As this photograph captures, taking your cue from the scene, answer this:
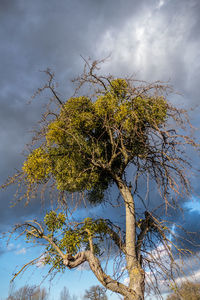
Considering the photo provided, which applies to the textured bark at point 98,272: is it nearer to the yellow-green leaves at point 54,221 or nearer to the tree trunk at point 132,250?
the tree trunk at point 132,250

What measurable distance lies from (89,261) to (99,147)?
9.19 feet

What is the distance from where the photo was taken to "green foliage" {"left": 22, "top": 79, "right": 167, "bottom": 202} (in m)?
6.09

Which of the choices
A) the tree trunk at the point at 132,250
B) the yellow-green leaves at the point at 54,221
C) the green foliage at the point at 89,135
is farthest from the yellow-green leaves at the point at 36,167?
the tree trunk at the point at 132,250

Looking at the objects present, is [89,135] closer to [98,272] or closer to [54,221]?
[54,221]

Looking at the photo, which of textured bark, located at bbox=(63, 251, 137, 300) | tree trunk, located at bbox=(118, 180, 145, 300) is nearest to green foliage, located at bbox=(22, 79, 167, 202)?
tree trunk, located at bbox=(118, 180, 145, 300)

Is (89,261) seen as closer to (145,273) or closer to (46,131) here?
(145,273)

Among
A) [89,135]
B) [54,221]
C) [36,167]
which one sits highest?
[89,135]

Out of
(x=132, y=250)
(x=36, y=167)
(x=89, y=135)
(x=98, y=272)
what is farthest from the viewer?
(x=89, y=135)

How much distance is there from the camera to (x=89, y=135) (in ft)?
21.5

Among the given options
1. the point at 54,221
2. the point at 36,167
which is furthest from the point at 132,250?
the point at 36,167

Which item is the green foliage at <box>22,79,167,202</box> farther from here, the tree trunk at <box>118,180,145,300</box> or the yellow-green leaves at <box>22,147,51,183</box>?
the tree trunk at <box>118,180,145,300</box>

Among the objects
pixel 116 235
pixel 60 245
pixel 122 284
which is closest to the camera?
pixel 122 284

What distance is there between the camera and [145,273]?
540cm

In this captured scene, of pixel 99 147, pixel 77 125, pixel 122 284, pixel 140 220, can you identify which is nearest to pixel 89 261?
pixel 122 284
